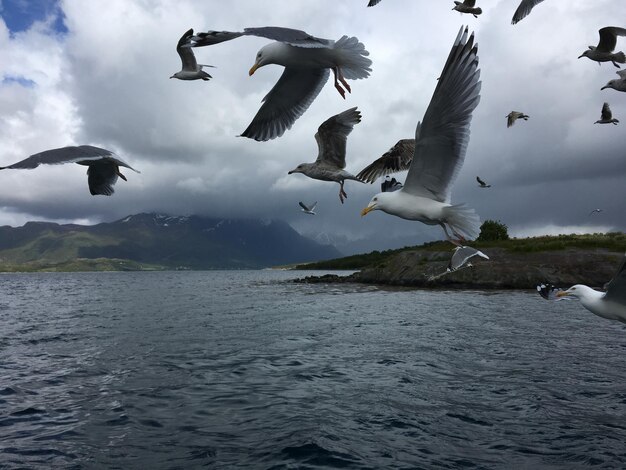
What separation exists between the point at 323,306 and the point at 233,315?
19.9 ft

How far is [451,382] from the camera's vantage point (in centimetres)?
1108

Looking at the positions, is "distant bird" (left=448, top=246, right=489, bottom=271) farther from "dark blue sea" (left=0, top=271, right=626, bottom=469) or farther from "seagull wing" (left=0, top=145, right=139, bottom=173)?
"seagull wing" (left=0, top=145, right=139, bottom=173)

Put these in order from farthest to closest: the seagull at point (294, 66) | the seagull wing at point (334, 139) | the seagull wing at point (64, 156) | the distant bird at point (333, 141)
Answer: the seagull wing at point (334, 139) → the distant bird at point (333, 141) → the seagull wing at point (64, 156) → the seagull at point (294, 66)

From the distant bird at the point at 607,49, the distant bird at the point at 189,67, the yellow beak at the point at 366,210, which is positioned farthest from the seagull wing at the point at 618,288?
the distant bird at the point at 189,67

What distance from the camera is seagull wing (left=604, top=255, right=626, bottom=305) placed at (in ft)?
26.6

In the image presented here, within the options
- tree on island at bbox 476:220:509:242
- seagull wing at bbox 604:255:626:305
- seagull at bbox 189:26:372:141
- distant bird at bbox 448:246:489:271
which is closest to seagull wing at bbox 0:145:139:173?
seagull at bbox 189:26:372:141

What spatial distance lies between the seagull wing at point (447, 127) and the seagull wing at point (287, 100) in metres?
3.78

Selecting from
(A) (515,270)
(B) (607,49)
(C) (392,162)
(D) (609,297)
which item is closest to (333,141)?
(C) (392,162)

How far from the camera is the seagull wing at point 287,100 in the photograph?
33.6ft

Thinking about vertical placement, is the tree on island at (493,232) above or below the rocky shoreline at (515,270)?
above

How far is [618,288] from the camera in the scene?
337 inches

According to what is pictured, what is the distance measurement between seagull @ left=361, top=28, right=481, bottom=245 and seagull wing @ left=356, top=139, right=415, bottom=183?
3381mm

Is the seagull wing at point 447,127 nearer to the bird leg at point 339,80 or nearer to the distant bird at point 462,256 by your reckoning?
the bird leg at point 339,80

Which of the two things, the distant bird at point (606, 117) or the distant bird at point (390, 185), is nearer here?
the distant bird at point (390, 185)
